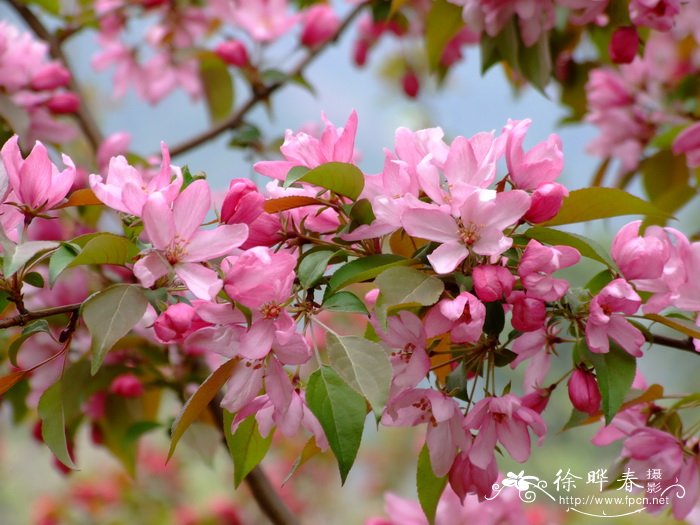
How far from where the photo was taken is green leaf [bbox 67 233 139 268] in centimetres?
53

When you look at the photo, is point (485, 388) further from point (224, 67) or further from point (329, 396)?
point (224, 67)

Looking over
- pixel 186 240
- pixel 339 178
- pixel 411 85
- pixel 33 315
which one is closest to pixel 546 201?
pixel 339 178

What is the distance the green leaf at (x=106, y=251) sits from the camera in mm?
532

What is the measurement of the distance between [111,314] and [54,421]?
12 centimetres

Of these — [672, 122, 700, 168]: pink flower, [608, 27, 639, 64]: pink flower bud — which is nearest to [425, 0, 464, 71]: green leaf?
[608, 27, 639, 64]: pink flower bud

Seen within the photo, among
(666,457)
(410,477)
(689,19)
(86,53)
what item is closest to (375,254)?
(666,457)

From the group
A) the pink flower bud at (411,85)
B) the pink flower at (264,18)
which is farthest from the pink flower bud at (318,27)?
the pink flower bud at (411,85)

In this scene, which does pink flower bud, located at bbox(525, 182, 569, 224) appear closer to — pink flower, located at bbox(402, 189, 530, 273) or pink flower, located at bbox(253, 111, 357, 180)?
pink flower, located at bbox(402, 189, 530, 273)

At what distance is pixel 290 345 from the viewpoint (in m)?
0.56

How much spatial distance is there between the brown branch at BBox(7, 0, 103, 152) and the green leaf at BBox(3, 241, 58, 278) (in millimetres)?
846

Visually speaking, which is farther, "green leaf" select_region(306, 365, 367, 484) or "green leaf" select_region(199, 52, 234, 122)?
"green leaf" select_region(199, 52, 234, 122)

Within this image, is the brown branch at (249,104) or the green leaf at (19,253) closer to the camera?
the green leaf at (19,253)

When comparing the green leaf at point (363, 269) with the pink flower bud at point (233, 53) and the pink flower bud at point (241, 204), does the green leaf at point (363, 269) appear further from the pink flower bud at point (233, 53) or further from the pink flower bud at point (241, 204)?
the pink flower bud at point (233, 53)

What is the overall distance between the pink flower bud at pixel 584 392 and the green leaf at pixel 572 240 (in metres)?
0.08
